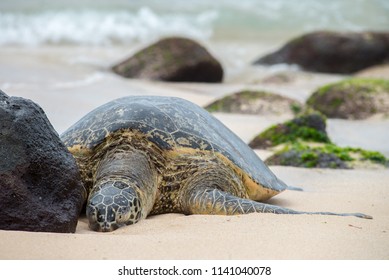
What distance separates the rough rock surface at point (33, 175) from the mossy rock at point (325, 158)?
309 centimetres

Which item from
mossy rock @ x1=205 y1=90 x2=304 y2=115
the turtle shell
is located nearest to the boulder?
mossy rock @ x1=205 y1=90 x2=304 y2=115

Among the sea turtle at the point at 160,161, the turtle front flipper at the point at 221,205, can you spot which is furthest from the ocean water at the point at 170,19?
the turtle front flipper at the point at 221,205

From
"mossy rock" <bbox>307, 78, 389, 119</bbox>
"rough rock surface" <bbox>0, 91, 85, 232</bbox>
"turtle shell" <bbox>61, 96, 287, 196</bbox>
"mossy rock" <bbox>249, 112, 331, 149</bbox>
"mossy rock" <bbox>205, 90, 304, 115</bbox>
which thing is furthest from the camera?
"mossy rock" <bbox>307, 78, 389, 119</bbox>

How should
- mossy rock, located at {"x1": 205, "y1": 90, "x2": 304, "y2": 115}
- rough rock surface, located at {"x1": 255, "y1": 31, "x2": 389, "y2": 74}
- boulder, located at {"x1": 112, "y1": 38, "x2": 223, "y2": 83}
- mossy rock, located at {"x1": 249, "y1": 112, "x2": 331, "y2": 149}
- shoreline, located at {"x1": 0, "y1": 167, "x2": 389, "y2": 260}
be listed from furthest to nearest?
1. rough rock surface, located at {"x1": 255, "y1": 31, "x2": 389, "y2": 74}
2. boulder, located at {"x1": 112, "y1": 38, "x2": 223, "y2": 83}
3. mossy rock, located at {"x1": 205, "y1": 90, "x2": 304, "y2": 115}
4. mossy rock, located at {"x1": 249, "y1": 112, "x2": 331, "y2": 149}
5. shoreline, located at {"x1": 0, "y1": 167, "x2": 389, "y2": 260}

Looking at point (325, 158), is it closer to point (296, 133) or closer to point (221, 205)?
point (296, 133)

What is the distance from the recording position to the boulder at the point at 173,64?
12227 mm

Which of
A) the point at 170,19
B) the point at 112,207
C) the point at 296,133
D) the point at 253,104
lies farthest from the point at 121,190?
the point at 170,19

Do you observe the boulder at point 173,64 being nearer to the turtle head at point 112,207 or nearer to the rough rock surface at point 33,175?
the turtle head at point 112,207

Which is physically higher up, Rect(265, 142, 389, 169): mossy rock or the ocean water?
the ocean water

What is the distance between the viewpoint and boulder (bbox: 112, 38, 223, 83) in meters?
12.2

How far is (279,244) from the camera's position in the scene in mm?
2785

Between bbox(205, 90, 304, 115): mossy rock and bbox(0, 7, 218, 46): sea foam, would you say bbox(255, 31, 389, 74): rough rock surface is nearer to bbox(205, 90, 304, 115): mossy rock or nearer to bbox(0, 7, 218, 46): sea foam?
bbox(0, 7, 218, 46): sea foam

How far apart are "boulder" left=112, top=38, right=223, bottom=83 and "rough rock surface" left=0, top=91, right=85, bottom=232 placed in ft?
30.0

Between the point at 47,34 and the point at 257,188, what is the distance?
14.7 meters
